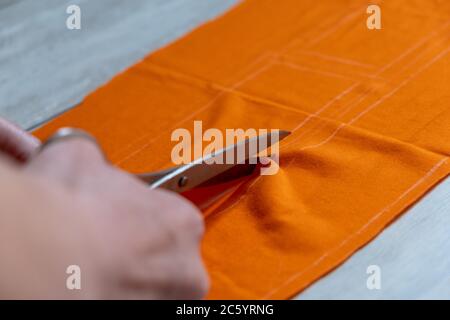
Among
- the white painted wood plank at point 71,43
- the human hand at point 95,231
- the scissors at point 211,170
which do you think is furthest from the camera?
the white painted wood plank at point 71,43

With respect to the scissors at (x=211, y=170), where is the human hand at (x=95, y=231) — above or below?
below

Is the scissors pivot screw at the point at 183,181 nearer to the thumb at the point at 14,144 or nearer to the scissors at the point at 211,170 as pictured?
the scissors at the point at 211,170

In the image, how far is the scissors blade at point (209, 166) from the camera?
0.75 m

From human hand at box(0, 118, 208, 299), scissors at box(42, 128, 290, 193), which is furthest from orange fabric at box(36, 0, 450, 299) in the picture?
human hand at box(0, 118, 208, 299)

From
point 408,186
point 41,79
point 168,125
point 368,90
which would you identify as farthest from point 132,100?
point 408,186

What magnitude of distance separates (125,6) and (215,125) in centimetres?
50

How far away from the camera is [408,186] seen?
2.75 ft

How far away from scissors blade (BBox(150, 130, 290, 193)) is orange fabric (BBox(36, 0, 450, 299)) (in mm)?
40

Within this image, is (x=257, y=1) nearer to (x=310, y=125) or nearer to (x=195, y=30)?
(x=195, y=30)

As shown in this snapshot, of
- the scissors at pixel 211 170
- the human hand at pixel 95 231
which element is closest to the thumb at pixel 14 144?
the scissors at pixel 211 170

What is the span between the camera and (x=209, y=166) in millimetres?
784

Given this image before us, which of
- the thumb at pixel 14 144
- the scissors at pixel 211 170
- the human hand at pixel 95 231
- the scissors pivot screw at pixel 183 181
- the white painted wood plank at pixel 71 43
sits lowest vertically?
the human hand at pixel 95 231

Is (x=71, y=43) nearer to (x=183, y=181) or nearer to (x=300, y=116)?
(x=300, y=116)

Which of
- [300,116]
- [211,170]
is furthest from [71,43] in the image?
[211,170]
